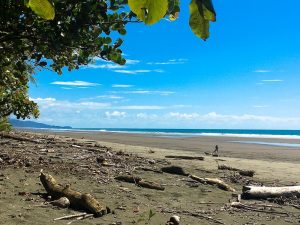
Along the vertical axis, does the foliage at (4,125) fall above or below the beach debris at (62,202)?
above

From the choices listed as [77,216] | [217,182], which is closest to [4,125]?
[217,182]

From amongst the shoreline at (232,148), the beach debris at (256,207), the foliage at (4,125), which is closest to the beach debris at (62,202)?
the beach debris at (256,207)

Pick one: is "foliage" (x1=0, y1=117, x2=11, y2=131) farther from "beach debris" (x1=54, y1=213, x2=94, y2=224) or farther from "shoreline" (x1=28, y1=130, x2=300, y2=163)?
"shoreline" (x1=28, y1=130, x2=300, y2=163)

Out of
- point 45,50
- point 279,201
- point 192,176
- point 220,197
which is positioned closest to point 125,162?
point 192,176

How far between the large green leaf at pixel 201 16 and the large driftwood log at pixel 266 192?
8911mm

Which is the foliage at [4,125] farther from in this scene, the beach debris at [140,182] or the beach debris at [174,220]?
the beach debris at [174,220]

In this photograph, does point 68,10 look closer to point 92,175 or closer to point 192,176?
point 92,175

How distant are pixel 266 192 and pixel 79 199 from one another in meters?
4.75

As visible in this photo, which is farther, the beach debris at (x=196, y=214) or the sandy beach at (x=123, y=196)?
the beach debris at (x=196, y=214)

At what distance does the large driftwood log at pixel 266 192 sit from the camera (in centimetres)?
945

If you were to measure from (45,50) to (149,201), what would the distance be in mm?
4027

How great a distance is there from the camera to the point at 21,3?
534 centimetres

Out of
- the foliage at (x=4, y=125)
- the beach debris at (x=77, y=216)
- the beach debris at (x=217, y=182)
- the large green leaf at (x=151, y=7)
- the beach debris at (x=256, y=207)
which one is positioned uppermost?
the large green leaf at (x=151, y=7)

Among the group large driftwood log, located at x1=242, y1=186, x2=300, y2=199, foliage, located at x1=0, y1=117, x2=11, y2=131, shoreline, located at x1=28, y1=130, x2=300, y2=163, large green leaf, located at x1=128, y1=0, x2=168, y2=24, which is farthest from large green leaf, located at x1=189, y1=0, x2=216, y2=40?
shoreline, located at x1=28, y1=130, x2=300, y2=163
